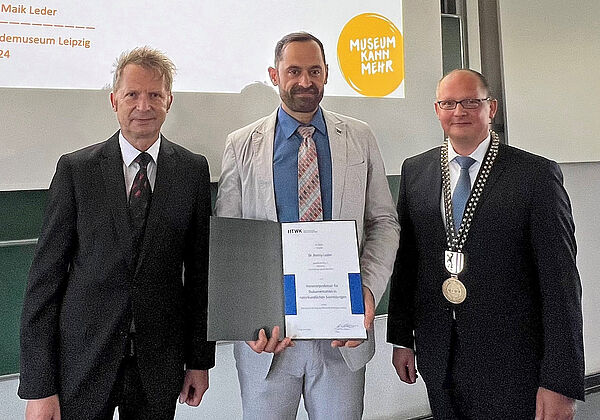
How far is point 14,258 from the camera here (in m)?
2.17

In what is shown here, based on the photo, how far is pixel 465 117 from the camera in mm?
1896

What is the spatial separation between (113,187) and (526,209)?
1247 mm

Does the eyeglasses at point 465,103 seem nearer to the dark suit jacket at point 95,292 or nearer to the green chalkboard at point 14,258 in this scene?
the dark suit jacket at point 95,292

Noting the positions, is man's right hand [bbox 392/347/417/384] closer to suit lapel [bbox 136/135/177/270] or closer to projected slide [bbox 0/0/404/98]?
suit lapel [bbox 136/135/177/270]

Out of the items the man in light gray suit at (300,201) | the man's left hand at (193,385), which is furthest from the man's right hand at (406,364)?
the man's left hand at (193,385)

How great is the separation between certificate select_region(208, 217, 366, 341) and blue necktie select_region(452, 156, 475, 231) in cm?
40

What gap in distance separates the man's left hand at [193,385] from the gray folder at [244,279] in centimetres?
24

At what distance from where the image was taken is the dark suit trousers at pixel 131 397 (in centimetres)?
168

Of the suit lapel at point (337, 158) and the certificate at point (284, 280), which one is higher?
the suit lapel at point (337, 158)

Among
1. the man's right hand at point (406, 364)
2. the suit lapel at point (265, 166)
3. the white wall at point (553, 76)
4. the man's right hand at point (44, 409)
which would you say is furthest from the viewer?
the white wall at point (553, 76)

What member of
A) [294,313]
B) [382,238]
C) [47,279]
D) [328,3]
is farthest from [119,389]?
[328,3]

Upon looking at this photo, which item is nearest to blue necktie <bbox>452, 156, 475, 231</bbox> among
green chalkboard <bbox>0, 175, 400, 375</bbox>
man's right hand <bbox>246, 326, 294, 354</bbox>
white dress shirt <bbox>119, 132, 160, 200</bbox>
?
man's right hand <bbox>246, 326, 294, 354</bbox>

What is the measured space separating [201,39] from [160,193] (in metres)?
0.91
